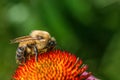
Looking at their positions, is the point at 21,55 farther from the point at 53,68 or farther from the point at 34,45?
the point at 53,68

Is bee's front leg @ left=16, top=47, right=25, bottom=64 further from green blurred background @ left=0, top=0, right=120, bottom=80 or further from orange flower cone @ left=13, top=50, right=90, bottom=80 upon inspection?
green blurred background @ left=0, top=0, right=120, bottom=80

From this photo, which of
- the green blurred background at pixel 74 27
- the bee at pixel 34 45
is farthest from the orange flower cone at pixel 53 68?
the green blurred background at pixel 74 27

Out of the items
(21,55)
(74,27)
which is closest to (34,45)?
(21,55)

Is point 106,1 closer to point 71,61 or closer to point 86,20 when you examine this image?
point 86,20

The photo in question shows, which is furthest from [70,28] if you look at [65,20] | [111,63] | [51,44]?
[51,44]

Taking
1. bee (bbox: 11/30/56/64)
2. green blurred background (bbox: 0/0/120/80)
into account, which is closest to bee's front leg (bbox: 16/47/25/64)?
bee (bbox: 11/30/56/64)

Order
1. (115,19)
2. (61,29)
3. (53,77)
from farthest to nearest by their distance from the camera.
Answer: (115,19), (61,29), (53,77)
